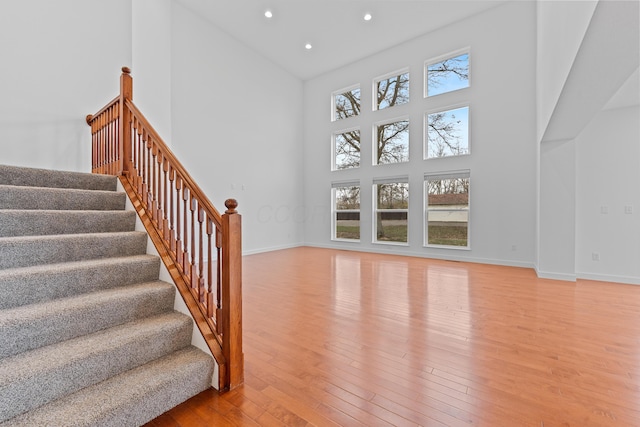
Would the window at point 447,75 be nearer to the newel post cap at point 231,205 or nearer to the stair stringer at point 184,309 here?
the newel post cap at point 231,205

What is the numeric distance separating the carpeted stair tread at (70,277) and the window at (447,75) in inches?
258

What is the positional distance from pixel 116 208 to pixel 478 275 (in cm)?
514

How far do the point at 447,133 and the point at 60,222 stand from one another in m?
6.61

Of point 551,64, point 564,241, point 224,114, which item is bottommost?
point 564,241

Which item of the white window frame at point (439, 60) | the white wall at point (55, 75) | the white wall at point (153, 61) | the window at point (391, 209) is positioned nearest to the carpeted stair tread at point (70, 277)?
the white wall at point (55, 75)

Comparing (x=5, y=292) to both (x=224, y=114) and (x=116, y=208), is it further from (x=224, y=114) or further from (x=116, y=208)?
(x=224, y=114)

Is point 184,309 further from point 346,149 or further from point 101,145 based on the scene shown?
point 346,149

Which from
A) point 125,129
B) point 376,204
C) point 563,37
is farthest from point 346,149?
point 125,129

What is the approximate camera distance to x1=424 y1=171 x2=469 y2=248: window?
6020 mm

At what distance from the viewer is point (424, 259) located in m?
6.18

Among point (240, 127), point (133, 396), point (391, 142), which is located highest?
point (240, 127)

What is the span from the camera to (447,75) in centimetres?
627

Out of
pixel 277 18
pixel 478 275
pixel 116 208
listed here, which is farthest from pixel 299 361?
pixel 277 18

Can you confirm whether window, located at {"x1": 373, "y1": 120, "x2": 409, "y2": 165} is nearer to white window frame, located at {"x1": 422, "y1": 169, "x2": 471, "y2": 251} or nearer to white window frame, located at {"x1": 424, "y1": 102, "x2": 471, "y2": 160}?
white window frame, located at {"x1": 424, "y1": 102, "x2": 471, "y2": 160}
